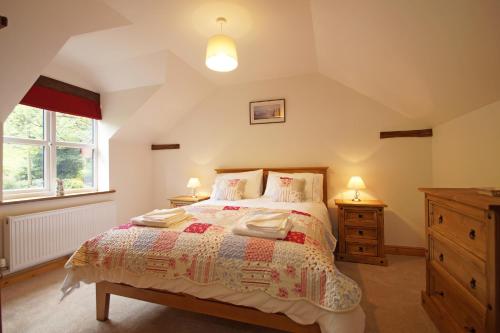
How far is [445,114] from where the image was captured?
2.38 metres

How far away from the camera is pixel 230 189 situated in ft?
9.99

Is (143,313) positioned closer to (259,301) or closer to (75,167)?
(259,301)

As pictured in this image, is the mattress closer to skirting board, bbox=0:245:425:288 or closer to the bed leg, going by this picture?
the bed leg

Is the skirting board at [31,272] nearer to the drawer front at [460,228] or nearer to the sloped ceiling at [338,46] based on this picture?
the sloped ceiling at [338,46]

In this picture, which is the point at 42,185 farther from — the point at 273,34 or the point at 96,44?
the point at 273,34

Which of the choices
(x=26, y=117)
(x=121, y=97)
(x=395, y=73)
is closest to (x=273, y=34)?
(x=395, y=73)

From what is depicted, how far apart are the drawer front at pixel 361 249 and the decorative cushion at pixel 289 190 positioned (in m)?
0.78

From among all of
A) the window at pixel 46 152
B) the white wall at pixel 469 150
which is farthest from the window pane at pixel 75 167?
the white wall at pixel 469 150

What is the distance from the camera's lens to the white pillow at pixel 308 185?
289cm

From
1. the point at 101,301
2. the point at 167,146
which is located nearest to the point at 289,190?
the point at 101,301

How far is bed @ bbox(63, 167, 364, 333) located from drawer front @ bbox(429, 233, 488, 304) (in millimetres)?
613

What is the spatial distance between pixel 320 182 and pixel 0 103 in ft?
11.1

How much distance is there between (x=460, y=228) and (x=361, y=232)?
142 cm

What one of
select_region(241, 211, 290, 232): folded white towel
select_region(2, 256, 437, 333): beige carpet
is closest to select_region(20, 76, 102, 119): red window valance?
select_region(2, 256, 437, 333): beige carpet
